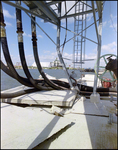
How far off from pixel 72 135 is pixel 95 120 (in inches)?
36.8

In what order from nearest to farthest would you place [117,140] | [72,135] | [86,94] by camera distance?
[117,140]
[72,135]
[86,94]

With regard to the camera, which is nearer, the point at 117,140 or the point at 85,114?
the point at 117,140

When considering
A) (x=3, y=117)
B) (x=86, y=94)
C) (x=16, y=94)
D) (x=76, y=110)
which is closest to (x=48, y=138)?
(x=3, y=117)

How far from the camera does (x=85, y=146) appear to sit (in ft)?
6.48

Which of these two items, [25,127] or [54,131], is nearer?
[54,131]

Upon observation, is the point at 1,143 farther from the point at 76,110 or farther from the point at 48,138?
the point at 76,110

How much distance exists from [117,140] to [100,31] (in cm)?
401

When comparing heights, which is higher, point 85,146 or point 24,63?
point 24,63

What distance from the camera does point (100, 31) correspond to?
445cm

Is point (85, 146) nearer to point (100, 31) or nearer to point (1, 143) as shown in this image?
point (1, 143)

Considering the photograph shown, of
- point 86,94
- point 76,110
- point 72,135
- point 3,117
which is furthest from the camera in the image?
point 86,94

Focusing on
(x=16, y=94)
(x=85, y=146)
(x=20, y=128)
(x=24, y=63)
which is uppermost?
(x=24, y=63)

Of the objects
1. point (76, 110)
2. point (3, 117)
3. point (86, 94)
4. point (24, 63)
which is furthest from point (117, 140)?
point (24, 63)

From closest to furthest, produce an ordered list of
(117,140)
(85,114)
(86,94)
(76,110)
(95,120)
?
(117,140)
(95,120)
(85,114)
(76,110)
(86,94)
